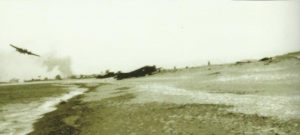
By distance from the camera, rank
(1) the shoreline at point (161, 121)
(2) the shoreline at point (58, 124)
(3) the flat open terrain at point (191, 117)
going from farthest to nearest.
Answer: (2) the shoreline at point (58, 124) < (3) the flat open terrain at point (191, 117) < (1) the shoreline at point (161, 121)

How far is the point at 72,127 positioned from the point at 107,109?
601 centimetres

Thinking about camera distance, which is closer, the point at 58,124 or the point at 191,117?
the point at 191,117

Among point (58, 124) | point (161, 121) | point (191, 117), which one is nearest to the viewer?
point (161, 121)

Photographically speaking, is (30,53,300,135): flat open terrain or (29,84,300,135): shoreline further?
(30,53,300,135): flat open terrain

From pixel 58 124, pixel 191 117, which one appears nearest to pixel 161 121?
pixel 191 117

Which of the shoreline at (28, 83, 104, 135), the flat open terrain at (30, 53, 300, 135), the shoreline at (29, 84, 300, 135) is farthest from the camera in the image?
the shoreline at (28, 83, 104, 135)

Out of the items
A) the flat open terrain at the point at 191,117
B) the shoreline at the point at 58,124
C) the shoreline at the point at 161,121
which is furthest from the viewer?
the shoreline at the point at 58,124

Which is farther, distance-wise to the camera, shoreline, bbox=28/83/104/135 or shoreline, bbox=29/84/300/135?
shoreline, bbox=28/83/104/135

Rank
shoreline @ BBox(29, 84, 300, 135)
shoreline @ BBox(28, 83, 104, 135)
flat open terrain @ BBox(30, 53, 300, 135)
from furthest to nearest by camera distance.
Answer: shoreline @ BBox(28, 83, 104, 135) < flat open terrain @ BBox(30, 53, 300, 135) < shoreline @ BBox(29, 84, 300, 135)

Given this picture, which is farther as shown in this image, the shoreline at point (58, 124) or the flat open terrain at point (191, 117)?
the shoreline at point (58, 124)

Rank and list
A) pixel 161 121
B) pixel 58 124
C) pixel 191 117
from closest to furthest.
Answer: pixel 161 121
pixel 191 117
pixel 58 124

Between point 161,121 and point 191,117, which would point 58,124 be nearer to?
point 161,121

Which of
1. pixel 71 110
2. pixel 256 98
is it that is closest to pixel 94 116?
pixel 71 110

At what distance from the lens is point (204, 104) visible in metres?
23.9
